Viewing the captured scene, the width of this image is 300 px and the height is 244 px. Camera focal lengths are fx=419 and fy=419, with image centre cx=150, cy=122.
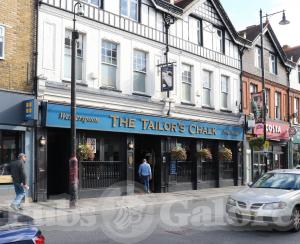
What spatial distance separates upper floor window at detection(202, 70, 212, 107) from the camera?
925 inches

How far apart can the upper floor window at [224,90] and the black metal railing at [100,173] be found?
9.02m

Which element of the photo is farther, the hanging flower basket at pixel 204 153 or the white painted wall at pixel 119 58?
the hanging flower basket at pixel 204 153

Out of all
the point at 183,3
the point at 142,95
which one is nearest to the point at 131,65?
the point at 142,95

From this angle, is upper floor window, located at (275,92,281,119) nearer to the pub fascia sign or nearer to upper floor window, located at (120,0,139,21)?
the pub fascia sign

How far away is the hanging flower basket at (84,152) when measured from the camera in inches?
635

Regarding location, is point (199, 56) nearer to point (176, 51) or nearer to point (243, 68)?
point (176, 51)

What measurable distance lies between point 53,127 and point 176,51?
8531 mm

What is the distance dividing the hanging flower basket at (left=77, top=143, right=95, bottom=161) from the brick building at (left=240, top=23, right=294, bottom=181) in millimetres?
12713

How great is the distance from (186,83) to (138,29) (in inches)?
169

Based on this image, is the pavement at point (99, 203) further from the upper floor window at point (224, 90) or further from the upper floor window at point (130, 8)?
the upper floor window at point (130, 8)

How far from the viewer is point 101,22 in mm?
17750

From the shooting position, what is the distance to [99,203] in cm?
1528

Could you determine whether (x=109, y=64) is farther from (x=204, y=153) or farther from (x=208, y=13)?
(x=208, y=13)

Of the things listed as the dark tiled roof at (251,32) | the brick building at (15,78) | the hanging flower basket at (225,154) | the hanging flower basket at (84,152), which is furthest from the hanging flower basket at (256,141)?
the brick building at (15,78)
